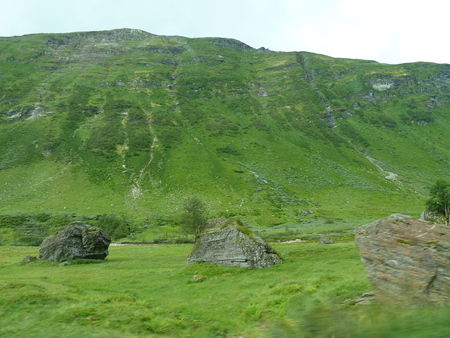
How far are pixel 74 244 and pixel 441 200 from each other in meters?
68.1

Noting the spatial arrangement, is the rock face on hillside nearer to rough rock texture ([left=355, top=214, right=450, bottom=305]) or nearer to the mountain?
rough rock texture ([left=355, top=214, right=450, bottom=305])

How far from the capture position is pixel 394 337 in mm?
4051

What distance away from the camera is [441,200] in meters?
53.2

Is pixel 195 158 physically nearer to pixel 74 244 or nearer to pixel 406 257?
pixel 74 244

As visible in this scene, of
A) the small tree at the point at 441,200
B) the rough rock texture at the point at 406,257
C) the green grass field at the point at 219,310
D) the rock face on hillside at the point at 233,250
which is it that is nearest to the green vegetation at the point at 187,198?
the green grass field at the point at 219,310

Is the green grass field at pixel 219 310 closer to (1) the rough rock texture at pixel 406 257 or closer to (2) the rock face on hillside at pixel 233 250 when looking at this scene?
(2) the rock face on hillside at pixel 233 250

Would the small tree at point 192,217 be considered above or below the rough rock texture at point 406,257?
below

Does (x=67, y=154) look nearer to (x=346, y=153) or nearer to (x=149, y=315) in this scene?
(x=149, y=315)

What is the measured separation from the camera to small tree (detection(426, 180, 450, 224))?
172ft

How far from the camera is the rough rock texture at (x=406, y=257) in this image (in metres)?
9.65

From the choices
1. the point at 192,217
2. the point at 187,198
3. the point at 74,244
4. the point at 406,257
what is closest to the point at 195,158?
the point at 187,198

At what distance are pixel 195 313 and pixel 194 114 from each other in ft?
595

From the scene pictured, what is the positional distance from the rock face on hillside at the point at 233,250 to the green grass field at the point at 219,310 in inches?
49.4

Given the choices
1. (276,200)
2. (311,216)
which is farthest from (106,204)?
(311,216)
